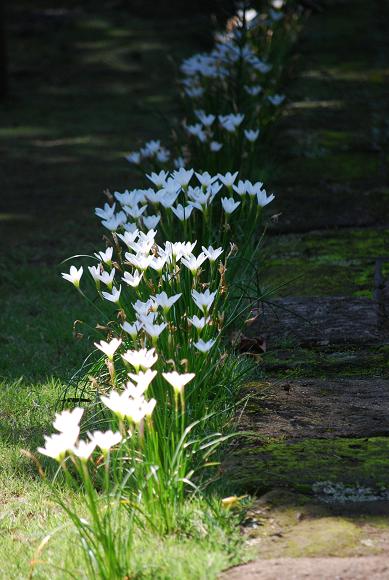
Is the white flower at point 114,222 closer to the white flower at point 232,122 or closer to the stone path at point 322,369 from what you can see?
the stone path at point 322,369

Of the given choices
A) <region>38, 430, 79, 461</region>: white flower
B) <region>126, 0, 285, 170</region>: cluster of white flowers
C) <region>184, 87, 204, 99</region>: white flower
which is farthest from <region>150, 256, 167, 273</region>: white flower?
<region>184, 87, 204, 99</region>: white flower

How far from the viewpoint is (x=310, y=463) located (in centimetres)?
245

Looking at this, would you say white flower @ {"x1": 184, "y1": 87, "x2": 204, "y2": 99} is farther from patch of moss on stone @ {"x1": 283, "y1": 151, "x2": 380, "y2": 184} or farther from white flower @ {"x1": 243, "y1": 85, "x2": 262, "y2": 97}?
patch of moss on stone @ {"x1": 283, "y1": 151, "x2": 380, "y2": 184}

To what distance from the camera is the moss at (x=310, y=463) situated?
236cm

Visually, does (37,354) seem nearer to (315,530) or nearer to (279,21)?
(315,530)

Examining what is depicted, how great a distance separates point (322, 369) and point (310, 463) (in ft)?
2.63

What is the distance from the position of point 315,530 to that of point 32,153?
20.6ft

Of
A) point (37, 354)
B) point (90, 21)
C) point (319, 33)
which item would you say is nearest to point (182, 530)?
point (37, 354)

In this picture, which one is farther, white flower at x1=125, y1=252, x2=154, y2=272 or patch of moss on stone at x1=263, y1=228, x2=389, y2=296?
patch of moss on stone at x1=263, y1=228, x2=389, y2=296

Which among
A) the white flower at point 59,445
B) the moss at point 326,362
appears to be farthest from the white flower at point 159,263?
the white flower at point 59,445

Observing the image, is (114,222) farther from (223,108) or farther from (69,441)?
(223,108)

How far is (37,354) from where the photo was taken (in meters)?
3.98

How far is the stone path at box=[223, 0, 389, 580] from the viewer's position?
2139 millimetres

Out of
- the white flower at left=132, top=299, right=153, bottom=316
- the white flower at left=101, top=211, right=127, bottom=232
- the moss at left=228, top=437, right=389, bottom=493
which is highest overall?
the white flower at left=101, top=211, right=127, bottom=232
